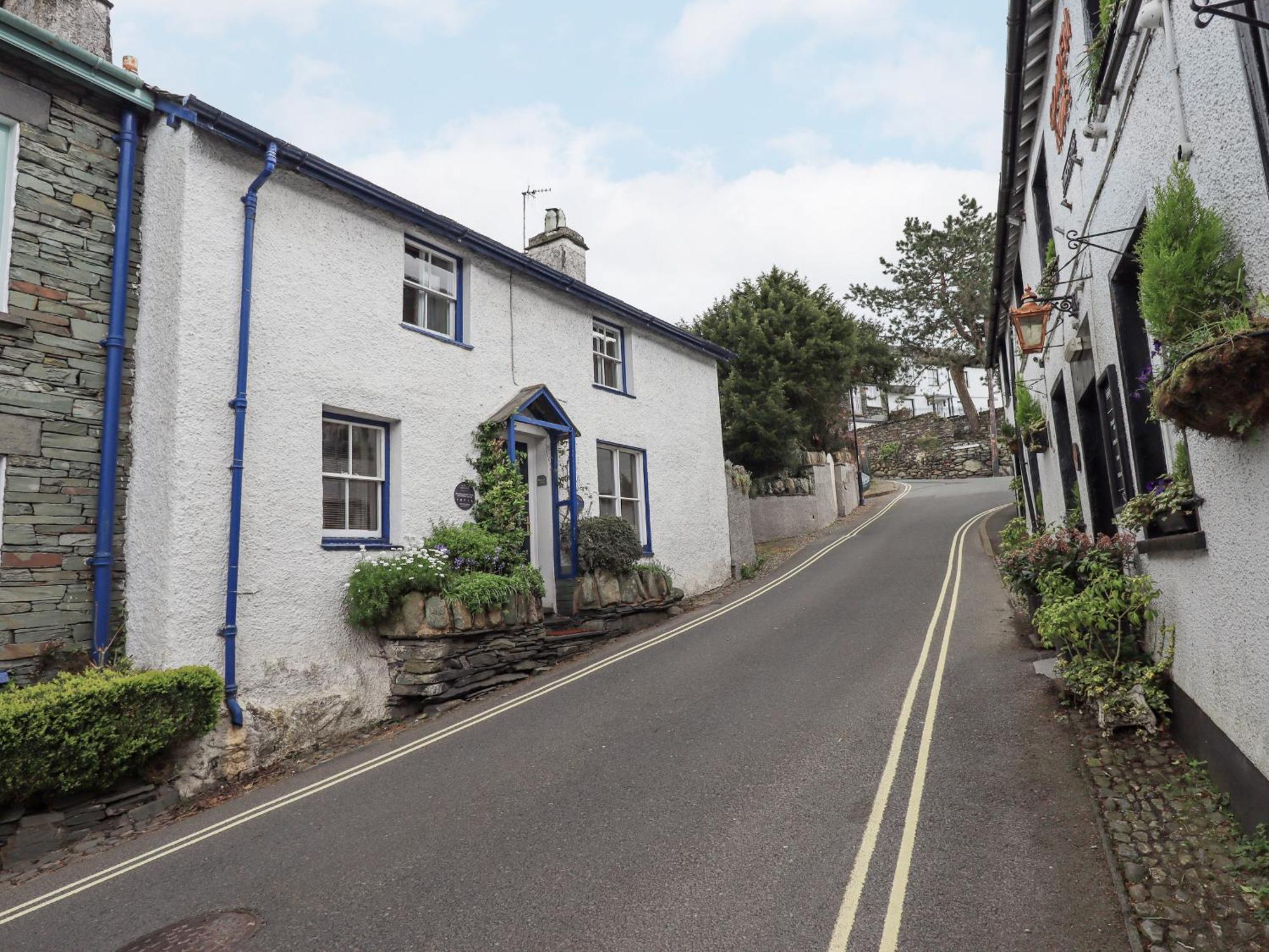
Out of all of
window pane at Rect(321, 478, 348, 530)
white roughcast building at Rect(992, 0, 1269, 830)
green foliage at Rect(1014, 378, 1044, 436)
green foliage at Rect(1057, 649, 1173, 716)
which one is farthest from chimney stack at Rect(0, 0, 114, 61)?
green foliage at Rect(1014, 378, 1044, 436)

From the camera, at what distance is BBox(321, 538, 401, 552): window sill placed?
8867 millimetres

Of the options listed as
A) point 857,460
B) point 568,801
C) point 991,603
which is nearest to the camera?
point 568,801

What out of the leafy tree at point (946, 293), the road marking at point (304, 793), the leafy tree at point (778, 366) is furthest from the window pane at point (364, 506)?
the leafy tree at point (946, 293)

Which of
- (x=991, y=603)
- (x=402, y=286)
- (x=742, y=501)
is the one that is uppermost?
(x=402, y=286)

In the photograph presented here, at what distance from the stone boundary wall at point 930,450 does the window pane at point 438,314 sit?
3520 centimetres

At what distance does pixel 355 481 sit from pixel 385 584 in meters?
1.49

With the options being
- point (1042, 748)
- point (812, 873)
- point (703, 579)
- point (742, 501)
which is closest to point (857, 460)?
point (742, 501)

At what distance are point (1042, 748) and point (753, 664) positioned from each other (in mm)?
3701

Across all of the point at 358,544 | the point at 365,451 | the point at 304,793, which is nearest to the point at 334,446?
the point at 365,451

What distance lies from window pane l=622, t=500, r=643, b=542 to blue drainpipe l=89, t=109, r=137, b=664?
8.21 meters

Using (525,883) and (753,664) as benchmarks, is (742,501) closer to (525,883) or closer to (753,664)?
(753,664)

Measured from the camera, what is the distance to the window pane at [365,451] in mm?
9617

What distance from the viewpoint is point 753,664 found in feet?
30.5

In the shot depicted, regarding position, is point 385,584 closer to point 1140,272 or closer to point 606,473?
point 606,473
